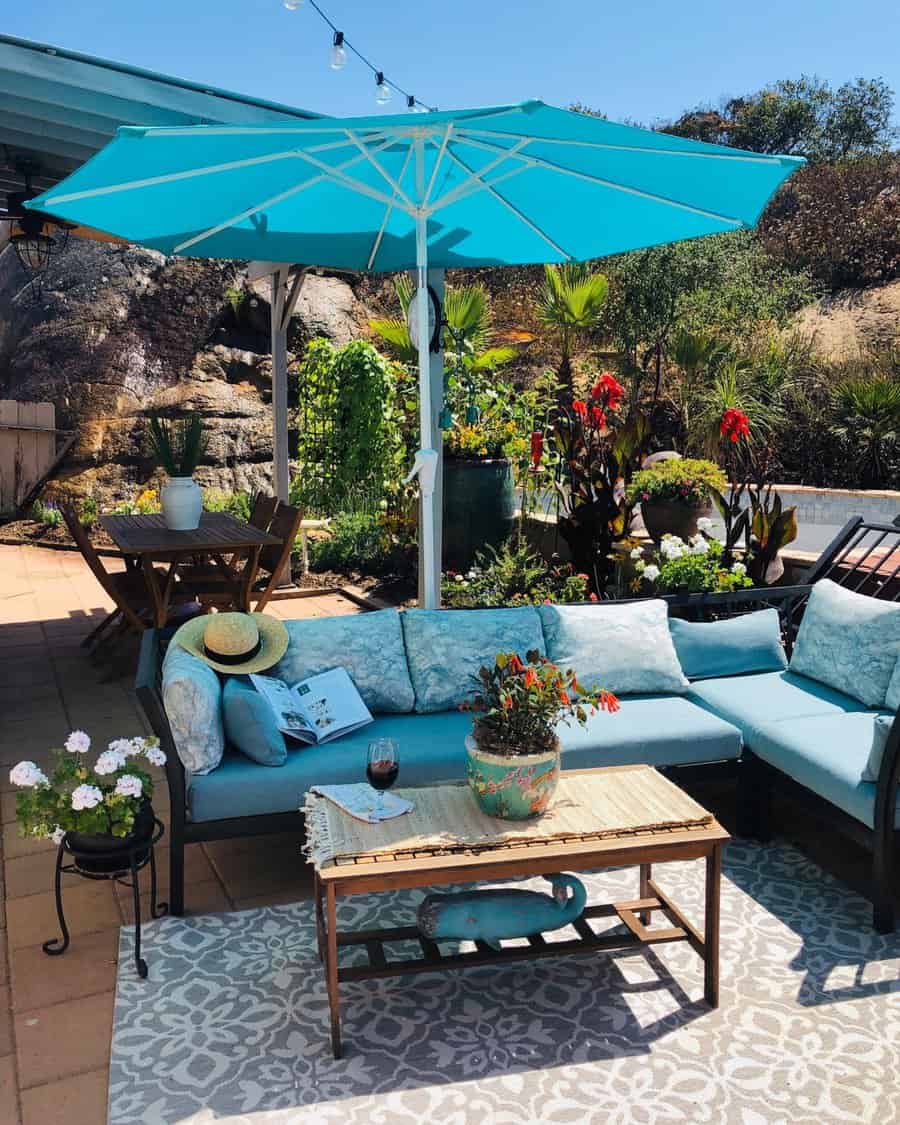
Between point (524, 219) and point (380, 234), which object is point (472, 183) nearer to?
point (524, 219)

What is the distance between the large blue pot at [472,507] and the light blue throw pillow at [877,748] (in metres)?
4.17

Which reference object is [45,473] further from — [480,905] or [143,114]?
[480,905]

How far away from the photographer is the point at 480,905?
267 cm

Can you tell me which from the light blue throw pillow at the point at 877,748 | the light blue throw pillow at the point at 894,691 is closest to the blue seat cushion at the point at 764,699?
the light blue throw pillow at the point at 894,691

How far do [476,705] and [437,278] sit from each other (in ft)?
10.2

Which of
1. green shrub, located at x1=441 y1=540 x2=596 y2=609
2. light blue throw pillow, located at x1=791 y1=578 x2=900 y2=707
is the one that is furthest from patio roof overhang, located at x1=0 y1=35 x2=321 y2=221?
light blue throw pillow, located at x1=791 y1=578 x2=900 y2=707

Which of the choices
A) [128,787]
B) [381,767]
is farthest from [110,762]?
[381,767]

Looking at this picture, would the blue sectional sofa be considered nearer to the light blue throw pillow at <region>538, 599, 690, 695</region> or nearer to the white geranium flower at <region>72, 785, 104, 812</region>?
the light blue throw pillow at <region>538, 599, 690, 695</region>

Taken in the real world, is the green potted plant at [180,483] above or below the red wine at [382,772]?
above

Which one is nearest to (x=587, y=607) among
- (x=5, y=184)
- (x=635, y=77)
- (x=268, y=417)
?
(x=5, y=184)

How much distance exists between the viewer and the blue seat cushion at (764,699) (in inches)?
145

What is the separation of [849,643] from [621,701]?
3.12 feet

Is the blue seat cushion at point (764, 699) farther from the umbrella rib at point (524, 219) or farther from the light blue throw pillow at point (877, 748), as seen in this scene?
the umbrella rib at point (524, 219)

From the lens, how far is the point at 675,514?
6.35 metres
